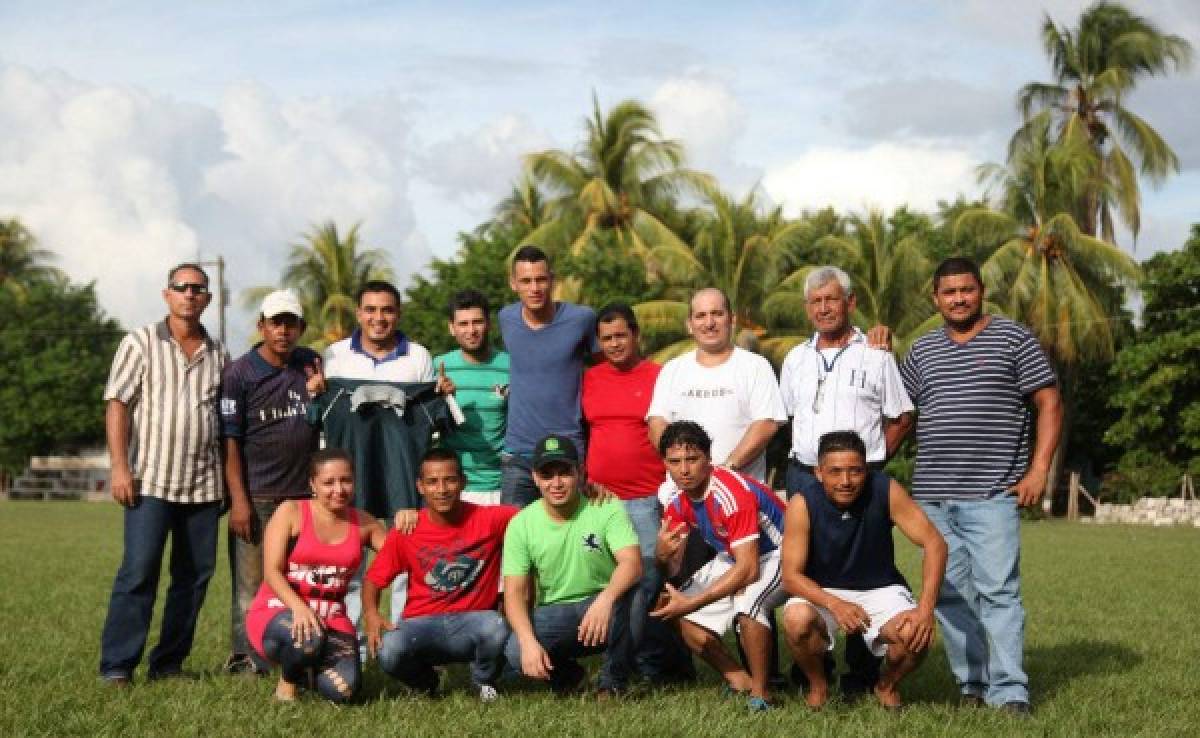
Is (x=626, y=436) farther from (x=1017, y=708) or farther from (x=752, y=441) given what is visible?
(x=1017, y=708)

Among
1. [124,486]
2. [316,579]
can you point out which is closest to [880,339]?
[316,579]

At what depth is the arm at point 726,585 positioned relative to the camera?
6.96 m

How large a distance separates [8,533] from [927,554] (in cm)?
2091

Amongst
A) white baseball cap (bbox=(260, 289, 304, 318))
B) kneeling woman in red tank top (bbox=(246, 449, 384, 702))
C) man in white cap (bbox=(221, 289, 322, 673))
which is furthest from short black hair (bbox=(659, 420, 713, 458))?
white baseball cap (bbox=(260, 289, 304, 318))

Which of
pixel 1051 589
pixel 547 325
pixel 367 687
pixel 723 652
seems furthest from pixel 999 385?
pixel 1051 589

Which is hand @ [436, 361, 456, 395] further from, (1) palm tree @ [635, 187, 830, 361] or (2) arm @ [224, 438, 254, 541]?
(1) palm tree @ [635, 187, 830, 361]

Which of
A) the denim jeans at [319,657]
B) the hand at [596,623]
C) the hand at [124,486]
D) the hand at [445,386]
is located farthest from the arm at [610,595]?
the hand at [124,486]

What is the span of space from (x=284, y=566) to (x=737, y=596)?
2.29 m

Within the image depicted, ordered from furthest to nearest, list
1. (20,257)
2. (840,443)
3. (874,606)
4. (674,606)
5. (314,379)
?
(20,257), (314,379), (674,606), (874,606), (840,443)

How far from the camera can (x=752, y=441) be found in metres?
7.31

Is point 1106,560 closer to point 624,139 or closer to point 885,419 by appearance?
point 885,419

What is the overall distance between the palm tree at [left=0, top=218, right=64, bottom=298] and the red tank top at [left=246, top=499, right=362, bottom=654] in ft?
193

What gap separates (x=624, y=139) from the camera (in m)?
41.1

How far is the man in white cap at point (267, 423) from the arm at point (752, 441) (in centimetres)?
236
